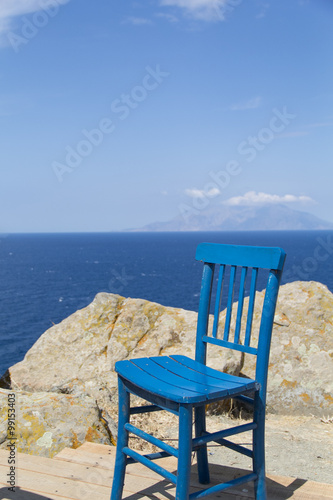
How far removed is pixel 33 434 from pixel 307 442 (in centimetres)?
290

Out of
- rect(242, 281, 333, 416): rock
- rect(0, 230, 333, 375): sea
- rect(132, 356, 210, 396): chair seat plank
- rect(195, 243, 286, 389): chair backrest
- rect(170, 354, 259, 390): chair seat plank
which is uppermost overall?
rect(195, 243, 286, 389): chair backrest

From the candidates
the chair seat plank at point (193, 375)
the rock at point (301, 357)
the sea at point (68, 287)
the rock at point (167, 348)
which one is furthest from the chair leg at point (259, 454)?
the sea at point (68, 287)

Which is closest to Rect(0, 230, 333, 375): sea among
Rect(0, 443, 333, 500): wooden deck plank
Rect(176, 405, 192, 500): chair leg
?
Rect(0, 443, 333, 500): wooden deck plank

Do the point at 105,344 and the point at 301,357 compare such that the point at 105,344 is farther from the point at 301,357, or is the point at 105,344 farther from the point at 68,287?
the point at 68,287

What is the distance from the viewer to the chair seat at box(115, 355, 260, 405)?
2262 millimetres

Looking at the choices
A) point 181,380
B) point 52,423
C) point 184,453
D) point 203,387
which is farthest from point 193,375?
point 52,423

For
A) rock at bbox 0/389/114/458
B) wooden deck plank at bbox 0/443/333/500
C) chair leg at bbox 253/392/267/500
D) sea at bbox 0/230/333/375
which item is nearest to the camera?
chair leg at bbox 253/392/267/500

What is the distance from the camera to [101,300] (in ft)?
22.5

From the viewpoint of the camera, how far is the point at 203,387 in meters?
2.36

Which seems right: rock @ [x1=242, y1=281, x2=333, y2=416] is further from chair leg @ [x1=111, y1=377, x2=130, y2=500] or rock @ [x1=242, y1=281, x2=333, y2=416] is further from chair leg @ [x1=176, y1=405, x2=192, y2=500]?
chair leg @ [x1=176, y1=405, x2=192, y2=500]

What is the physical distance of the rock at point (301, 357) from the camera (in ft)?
19.5

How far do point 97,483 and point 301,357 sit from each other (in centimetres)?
391

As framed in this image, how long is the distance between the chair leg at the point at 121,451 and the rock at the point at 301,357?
3.64 meters

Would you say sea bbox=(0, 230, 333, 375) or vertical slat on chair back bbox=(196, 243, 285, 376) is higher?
vertical slat on chair back bbox=(196, 243, 285, 376)
